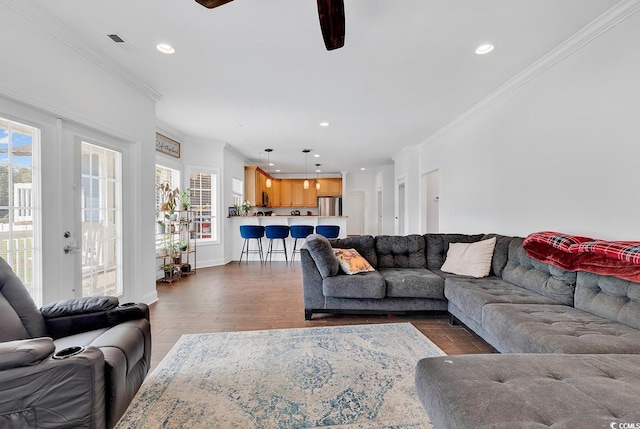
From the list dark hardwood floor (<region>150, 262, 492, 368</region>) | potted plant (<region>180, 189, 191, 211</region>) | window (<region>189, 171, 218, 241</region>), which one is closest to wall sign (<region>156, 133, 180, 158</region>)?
window (<region>189, 171, 218, 241</region>)

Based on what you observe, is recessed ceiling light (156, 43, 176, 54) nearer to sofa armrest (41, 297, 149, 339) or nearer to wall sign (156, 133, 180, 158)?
sofa armrest (41, 297, 149, 339)

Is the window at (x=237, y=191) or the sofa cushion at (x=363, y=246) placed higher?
the window at (x=237, y=191)

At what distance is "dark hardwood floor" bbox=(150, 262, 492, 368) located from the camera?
2518mm

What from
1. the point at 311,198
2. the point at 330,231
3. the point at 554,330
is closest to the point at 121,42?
the point at 554,330

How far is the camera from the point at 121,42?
2473mm

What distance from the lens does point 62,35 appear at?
2.29m

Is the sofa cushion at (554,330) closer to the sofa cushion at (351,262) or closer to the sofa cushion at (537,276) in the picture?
the sofa cushion at (537,276)

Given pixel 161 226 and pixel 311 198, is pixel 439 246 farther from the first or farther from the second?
pixel 311 198

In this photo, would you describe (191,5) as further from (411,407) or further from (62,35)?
(411,407)

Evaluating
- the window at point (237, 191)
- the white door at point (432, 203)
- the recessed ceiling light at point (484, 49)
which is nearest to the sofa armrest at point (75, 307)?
the recessed ceiling light at point (484, 49)

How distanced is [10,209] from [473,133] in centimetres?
511

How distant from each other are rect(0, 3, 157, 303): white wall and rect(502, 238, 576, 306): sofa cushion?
4.09 meters

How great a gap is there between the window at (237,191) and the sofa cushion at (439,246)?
4938 mm

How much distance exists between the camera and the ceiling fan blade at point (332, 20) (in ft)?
5.02
